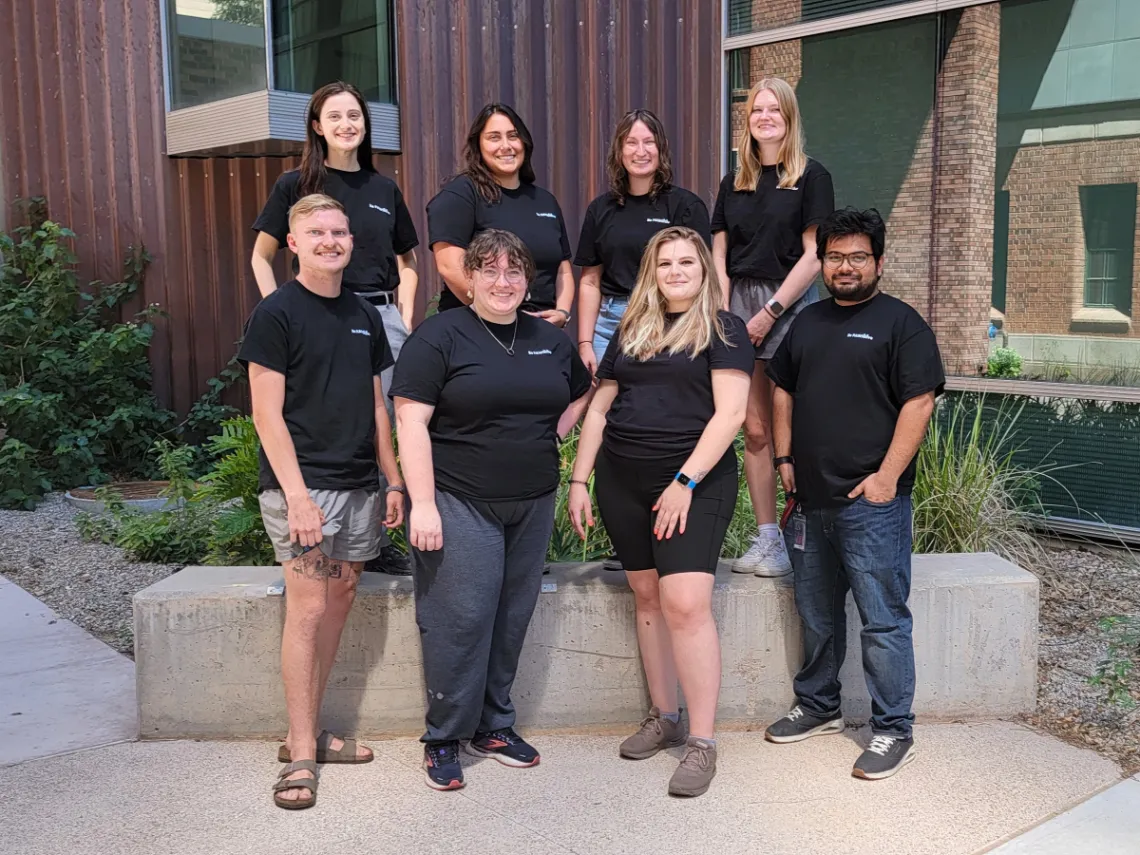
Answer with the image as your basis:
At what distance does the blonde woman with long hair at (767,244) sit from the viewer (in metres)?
4.22

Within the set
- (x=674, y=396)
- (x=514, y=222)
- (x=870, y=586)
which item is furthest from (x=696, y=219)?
(x=870, y=586)

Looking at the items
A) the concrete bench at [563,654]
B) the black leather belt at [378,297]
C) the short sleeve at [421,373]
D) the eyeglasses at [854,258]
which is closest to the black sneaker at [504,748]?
the concrete bench at [563,654]

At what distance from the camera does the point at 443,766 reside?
3.71 meters

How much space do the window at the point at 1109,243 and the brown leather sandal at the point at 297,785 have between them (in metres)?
5.40

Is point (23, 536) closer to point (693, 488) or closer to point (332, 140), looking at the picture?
point (332, 140)

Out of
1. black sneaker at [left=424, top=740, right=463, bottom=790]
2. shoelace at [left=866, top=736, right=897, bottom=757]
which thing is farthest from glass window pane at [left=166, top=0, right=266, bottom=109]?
shoelace at [left=866, top=736, right=897, bottom=757]

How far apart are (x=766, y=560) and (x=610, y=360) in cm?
109

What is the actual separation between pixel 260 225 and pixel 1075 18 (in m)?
5.22

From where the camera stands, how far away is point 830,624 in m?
4.03

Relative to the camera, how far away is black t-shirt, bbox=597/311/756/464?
3.67m

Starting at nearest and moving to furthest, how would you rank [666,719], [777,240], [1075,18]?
[666,719] → [777,240] → [1075,18]

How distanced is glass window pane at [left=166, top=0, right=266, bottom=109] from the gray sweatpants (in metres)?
5.28

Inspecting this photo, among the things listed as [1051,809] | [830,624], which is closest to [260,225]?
[830,624]

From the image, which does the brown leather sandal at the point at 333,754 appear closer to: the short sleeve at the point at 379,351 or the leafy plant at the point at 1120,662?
the short sleeve at the point at 379,351
